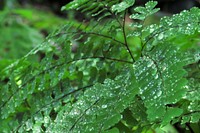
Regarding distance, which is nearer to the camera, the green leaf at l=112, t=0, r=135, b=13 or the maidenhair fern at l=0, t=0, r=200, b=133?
the maidenhair fern at l=0, t=0, r=200, b=133

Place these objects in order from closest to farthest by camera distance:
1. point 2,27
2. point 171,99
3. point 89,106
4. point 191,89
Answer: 1. point 171,99
2. point 89,106
3. point 191,89
4. point 2,27

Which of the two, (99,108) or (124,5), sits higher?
(124,5)

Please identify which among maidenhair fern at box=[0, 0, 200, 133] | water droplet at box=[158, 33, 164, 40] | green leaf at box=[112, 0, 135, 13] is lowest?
maidenhair fern at box=[0, 0, 200, 133]

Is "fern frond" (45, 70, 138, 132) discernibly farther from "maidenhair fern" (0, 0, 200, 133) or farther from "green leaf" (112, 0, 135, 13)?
"green leaf" (112, 0, 135, 13)

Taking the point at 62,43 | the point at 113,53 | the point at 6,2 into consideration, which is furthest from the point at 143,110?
the point at 6,2

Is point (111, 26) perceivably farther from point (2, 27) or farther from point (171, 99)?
point (2, 27)

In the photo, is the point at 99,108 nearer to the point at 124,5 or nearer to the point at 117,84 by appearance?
the point at 117,84

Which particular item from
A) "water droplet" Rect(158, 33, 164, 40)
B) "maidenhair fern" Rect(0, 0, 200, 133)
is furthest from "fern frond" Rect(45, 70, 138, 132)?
"water droplet" Rect(158, 33, 164, 40)

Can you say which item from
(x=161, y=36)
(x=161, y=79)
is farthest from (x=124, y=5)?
(x=161, y=79)

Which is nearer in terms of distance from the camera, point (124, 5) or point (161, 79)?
point (161, 79)
